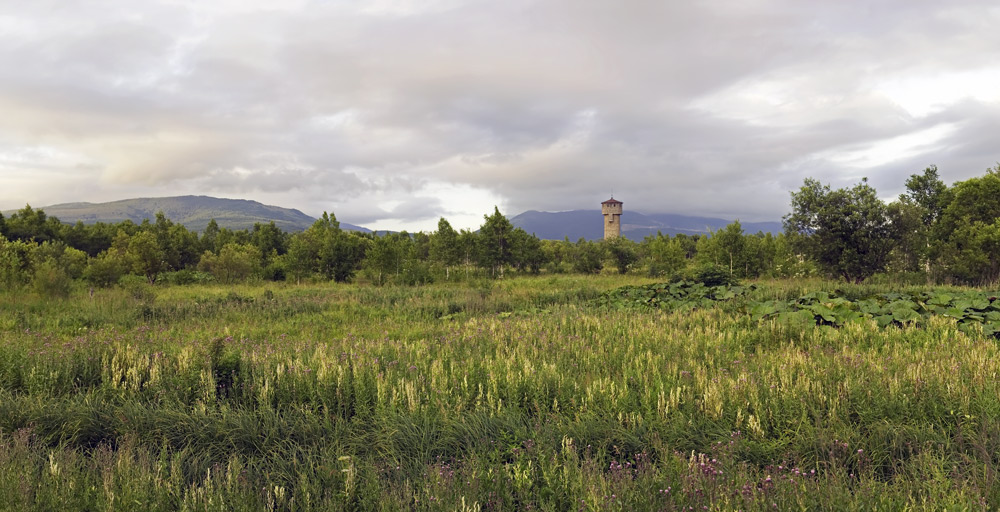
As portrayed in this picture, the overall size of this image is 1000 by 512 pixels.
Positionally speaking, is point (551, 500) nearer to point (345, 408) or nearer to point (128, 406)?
point (345, 408)

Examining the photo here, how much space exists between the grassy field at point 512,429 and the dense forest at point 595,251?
14.1m

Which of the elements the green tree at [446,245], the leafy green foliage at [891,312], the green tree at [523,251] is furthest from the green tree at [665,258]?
the leafy green foliage at [891,312]

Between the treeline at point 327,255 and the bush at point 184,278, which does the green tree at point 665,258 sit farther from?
the bush at point 184,278

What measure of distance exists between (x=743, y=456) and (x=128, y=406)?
21.3 feet

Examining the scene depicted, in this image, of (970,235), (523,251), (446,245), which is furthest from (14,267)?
(970,235)

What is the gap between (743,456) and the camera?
13.4 ft

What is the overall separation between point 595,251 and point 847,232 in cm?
2491

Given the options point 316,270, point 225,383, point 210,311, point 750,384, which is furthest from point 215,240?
point 750,384

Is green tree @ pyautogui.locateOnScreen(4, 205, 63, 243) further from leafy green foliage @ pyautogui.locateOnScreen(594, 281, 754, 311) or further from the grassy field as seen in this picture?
leafy green foliage @ pyautogui.locateOnScreen(594, 281, 754, 311)

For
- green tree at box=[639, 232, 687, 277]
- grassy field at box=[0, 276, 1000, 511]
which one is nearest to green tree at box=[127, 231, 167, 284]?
grassy field at box=[0, 276, 1000, 511]

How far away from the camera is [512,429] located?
14.7 ft

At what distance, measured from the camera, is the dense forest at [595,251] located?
2708cm

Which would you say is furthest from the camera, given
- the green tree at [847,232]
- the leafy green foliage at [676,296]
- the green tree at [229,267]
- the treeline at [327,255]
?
the green tree at [229,267]

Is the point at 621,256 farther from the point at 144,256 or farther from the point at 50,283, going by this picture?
the point at 50,283
